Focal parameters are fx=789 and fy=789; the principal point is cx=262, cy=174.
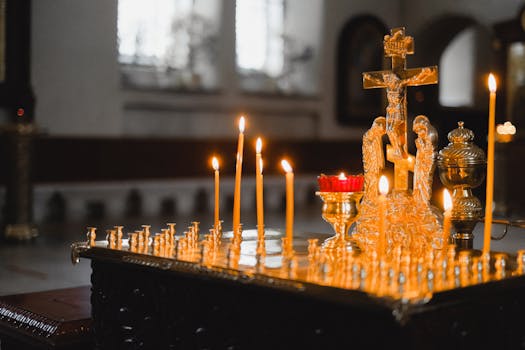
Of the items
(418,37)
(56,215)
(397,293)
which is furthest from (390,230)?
(418,37)

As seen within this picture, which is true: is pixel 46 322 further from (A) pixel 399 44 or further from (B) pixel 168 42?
(B) pixel 168 42

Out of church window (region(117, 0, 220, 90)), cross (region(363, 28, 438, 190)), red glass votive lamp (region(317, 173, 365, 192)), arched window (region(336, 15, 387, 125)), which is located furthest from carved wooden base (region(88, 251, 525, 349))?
arched window (region(336, 15, 387, 125))

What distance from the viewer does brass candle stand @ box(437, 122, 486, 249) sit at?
7.90 ft

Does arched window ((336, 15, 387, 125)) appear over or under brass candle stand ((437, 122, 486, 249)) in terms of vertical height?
over

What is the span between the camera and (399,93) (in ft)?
7.18

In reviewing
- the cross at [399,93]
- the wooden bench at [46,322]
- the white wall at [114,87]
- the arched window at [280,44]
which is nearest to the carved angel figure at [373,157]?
the cross at [399,93]

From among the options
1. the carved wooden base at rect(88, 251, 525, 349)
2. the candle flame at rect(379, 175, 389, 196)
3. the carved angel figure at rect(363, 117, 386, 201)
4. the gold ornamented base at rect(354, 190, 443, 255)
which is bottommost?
the carved wooden base at rect(88, 251, 525, 349)

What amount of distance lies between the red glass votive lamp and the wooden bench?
916mm

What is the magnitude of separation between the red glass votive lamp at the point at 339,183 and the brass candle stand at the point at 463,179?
53 cm

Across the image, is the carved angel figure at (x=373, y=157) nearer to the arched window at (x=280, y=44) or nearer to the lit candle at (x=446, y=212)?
the lit candle at (x=446, y=212)

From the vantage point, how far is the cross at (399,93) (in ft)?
7.04

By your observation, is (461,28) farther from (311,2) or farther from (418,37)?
(311,2)

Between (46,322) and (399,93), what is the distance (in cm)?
125

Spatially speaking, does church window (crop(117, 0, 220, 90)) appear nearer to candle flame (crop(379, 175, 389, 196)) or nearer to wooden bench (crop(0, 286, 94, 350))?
wooden bench (crop(0, 286, 94, 350))
